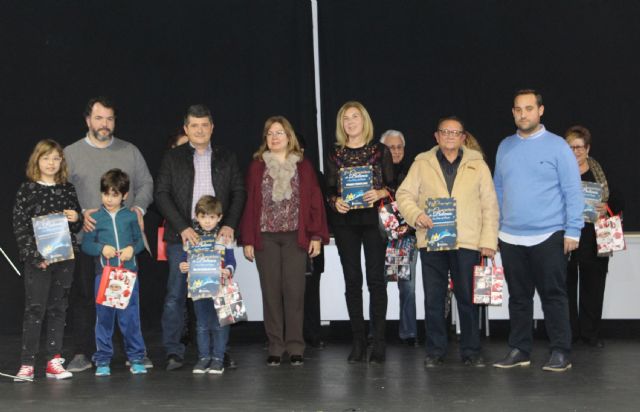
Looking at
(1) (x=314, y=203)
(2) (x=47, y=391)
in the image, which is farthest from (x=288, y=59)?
(2) (x=47, y=391)

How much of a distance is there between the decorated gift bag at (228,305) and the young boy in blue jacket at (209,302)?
0.06 m

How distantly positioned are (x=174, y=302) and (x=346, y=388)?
1.19 metres

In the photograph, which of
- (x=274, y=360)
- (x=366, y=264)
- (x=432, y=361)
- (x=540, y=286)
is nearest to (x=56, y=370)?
(x=274, y=360)

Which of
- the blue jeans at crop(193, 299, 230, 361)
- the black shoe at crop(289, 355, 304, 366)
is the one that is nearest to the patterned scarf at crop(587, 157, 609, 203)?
the black shoe at crop(289, 355, 304, 366)

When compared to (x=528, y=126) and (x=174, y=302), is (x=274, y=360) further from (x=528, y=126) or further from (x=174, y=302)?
(x=528, y=126)

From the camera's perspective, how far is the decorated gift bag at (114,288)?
5141mm

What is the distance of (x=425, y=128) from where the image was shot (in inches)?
304

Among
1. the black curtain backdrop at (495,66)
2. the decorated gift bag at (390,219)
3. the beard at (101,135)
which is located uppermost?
the black curtain backdrop at (495,66)

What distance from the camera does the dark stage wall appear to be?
766cm

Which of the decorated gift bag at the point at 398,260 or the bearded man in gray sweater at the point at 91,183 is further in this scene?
the decorated gift bag at the point at 398,260

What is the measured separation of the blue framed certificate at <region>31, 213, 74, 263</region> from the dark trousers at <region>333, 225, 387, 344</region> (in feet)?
4.81

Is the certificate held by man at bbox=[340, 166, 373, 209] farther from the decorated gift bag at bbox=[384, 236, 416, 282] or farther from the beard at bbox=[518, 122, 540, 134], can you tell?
the decorated gift bag at bbox=[384, 236, 416, 282]

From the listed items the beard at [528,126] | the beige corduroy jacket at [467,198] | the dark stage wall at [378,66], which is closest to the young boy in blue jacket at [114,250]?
the beige corduroy jacket at [467,198]

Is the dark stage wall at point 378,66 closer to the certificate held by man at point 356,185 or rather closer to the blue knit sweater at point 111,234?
the certificate held by man at point 356,185
